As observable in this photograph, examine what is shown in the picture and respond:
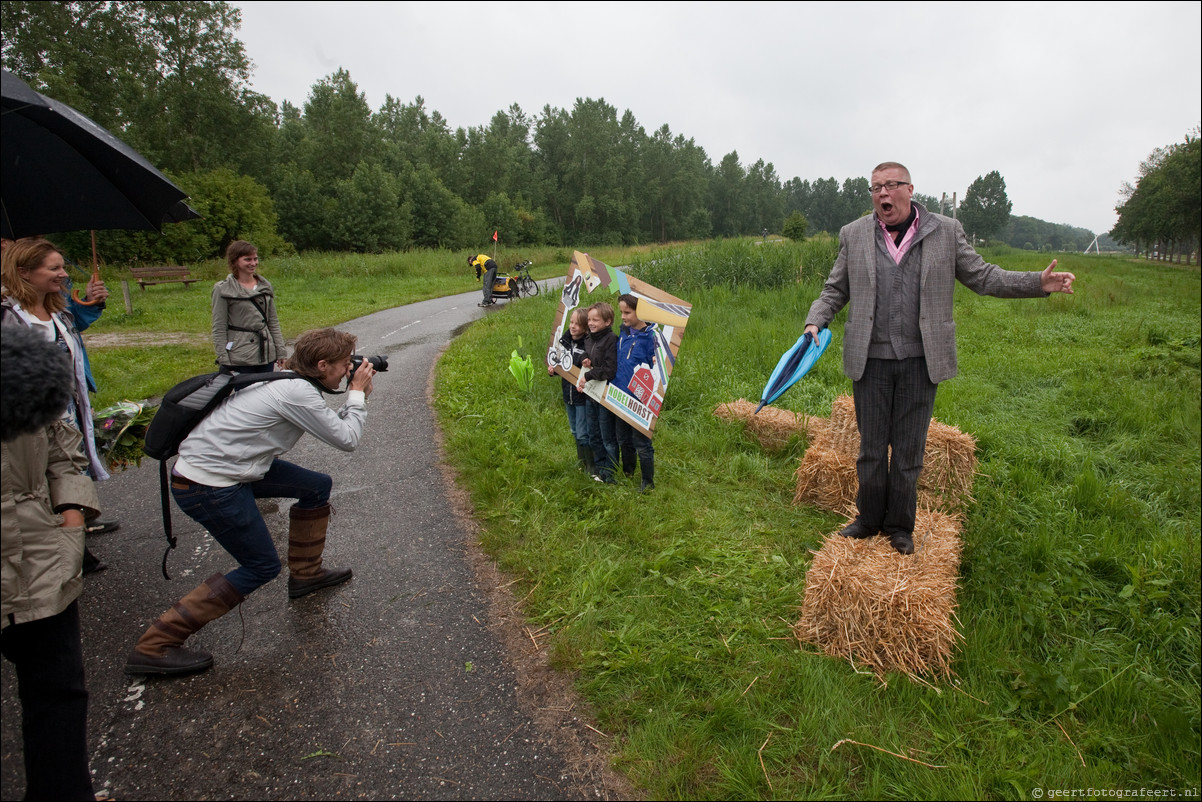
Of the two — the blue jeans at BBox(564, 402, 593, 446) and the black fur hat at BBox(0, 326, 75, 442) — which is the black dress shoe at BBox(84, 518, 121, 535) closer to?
the black fur hat at BBox(0, 326, 75, 442)

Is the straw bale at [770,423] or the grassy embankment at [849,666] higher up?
the straw bale at [770,423]

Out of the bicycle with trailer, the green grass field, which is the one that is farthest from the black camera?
the bicycle with trailer

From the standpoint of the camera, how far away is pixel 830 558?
11.1 ft

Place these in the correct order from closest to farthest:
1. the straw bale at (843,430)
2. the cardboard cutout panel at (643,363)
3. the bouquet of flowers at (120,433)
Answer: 1. the bouquet of flowers at (120,433)
2. the cardboard cutout panel at (643,363)
3. the straw bale at (843,430)

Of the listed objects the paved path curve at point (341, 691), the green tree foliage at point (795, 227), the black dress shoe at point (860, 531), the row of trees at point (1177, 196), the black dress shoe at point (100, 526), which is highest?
the green tree foliage at point (795, 227)

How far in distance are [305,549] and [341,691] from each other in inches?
40.4

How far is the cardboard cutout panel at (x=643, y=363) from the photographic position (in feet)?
16.3

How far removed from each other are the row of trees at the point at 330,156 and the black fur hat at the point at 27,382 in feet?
49.9

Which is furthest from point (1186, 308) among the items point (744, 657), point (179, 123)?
point (179, 123)

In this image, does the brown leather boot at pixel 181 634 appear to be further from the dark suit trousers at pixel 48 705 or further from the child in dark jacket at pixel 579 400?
the child in dark jacket at pixel 579 400

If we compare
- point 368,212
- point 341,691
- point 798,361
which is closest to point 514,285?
point 798,361

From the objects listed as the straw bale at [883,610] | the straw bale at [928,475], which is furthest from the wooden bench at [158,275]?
the straw bale at [883,610]

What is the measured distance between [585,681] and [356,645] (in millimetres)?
1206

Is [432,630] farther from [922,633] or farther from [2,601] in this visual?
[922,633]
